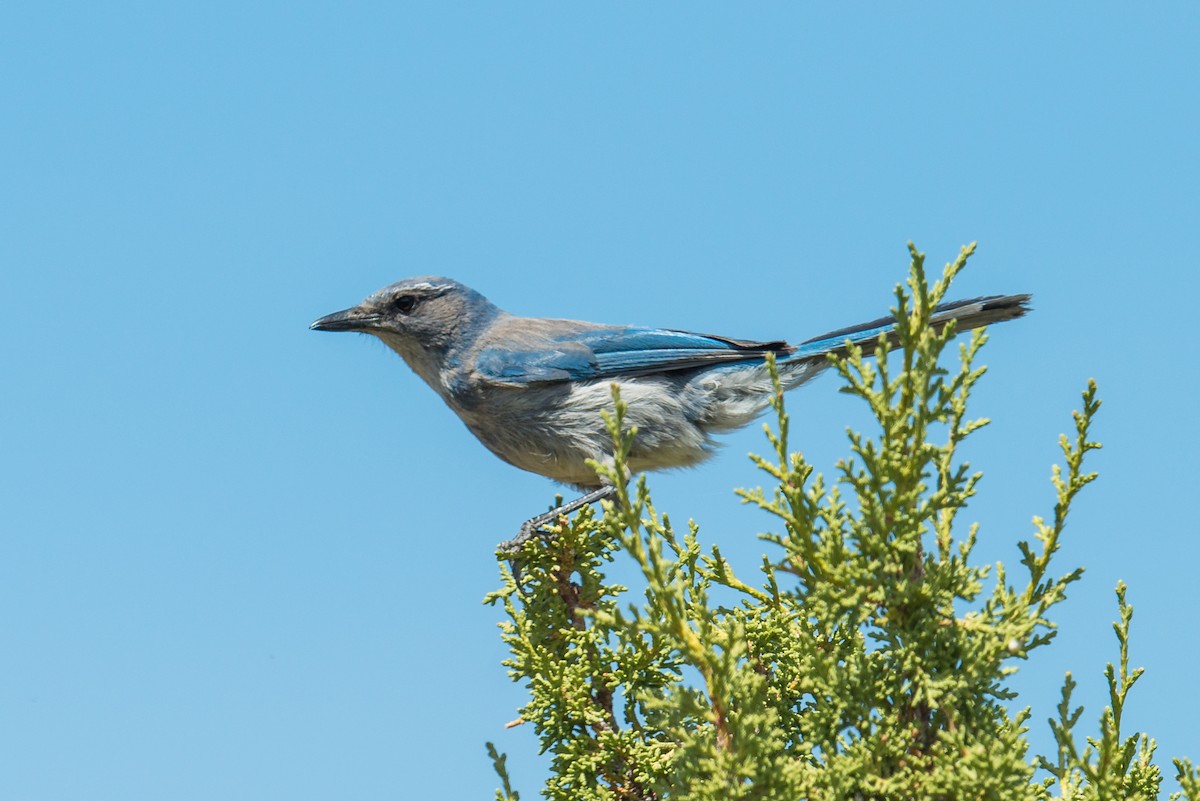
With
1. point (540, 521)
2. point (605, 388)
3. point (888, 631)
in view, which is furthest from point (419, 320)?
point (888, 631)

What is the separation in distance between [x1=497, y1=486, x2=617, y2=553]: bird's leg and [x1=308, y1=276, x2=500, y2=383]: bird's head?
1.68 meters

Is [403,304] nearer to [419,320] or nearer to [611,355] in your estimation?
[419,320]

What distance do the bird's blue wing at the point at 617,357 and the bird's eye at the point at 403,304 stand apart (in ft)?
2.42

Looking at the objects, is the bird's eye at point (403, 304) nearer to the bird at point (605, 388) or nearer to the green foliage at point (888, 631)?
the bird at point (605, 388)

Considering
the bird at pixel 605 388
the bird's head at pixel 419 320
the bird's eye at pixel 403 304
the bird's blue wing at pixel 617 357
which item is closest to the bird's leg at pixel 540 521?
the bird at pixel 605 388

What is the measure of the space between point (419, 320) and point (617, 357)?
1308 millimetres

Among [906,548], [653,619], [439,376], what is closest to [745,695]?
[653,619]

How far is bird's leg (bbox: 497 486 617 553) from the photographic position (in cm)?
487

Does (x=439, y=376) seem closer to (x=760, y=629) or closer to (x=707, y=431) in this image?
(x=707, y=431)

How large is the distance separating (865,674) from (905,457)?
590 mm

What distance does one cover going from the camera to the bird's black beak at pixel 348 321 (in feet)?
24.1

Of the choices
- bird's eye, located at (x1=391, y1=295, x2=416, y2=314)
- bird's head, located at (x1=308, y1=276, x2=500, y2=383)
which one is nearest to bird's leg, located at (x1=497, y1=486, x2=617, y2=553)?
bird's head, located at (x1=308, y1=276, x2=500, y2=383)

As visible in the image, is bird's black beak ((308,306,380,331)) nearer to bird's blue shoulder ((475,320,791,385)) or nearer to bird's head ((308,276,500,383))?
bird's head ((308,276,500,383))

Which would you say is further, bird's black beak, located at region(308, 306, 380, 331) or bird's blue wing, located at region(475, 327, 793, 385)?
bird's black beak, located at region(308, 306, 380, 331)
